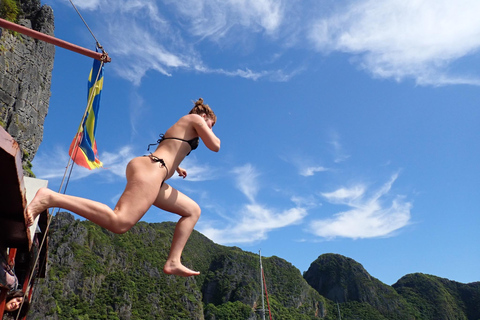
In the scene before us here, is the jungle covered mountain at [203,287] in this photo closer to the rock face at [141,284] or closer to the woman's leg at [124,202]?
the rock face at [141,284]

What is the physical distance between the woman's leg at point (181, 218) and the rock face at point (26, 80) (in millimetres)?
31897

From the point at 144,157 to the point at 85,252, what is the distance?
87.6 metres

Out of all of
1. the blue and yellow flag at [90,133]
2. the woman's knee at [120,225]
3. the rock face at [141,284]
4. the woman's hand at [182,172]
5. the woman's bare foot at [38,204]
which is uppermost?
the rock face at [141,284]

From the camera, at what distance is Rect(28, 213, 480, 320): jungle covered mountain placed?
2943 inches

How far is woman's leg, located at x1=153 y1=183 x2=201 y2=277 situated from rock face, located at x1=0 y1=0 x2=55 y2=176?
105ft

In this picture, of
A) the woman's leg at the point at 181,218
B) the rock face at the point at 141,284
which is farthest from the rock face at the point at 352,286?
the woman's leg at the point at 181,218

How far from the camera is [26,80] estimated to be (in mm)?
36750

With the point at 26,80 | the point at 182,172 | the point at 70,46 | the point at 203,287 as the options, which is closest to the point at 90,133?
the point at 70,46

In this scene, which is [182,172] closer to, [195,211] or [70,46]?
[195,211]

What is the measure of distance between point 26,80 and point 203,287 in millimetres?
93941

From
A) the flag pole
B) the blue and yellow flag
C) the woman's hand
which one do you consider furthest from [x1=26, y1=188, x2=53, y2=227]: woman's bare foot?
the blue and yellow flag

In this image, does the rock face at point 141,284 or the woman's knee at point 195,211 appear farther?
the rock face at point 141,284

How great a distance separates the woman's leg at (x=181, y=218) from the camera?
2500 mm

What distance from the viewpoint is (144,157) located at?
2434mm
